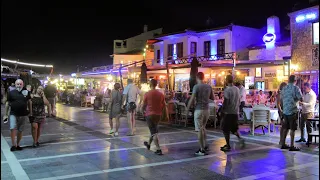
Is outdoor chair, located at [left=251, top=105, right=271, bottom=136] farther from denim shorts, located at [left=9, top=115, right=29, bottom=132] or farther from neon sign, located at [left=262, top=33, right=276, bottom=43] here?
neon sign, located at [left=262, top=33, right=276, bottom=43]

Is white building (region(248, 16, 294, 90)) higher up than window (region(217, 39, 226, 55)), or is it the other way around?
window (region(217, 39, 226, 55))

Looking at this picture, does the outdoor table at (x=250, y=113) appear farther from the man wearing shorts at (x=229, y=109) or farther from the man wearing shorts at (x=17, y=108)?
the man wearing shorts at (x=17, y=108)

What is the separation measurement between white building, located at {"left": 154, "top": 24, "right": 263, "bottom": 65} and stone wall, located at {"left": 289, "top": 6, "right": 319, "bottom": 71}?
6.48 m

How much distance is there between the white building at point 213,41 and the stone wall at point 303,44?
6.48 meters

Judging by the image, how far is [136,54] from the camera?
42719 millimetres

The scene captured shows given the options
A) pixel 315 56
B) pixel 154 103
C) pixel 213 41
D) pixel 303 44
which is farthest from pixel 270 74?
pixel 154 103

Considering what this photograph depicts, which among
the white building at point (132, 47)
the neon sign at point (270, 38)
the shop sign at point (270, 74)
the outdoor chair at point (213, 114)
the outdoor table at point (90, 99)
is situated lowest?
the outdoor chair at point (213, 114)

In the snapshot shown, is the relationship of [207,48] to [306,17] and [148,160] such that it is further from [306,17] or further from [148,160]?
[148,160]

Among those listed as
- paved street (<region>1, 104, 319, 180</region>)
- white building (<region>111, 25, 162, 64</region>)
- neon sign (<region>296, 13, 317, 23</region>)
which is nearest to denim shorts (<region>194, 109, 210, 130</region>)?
paved street (<region>1, 104, 319, 180</region>)

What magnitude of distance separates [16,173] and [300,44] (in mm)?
16165

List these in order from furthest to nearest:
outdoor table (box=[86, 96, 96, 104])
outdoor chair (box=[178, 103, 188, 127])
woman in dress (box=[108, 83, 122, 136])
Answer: outdoor table (box=[86, 96, 96, 104]) < outdoor chair (box=[178, 103, 188, 127]) < woman in dress (box=[108, 83, 122, 136])

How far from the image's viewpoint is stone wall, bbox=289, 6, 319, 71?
54.1 feet

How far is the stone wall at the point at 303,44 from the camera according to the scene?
1650cm

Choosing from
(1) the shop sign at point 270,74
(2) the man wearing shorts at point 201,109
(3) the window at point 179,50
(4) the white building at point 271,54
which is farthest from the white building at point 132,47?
(2) the man wearing shorts at point 201,109
